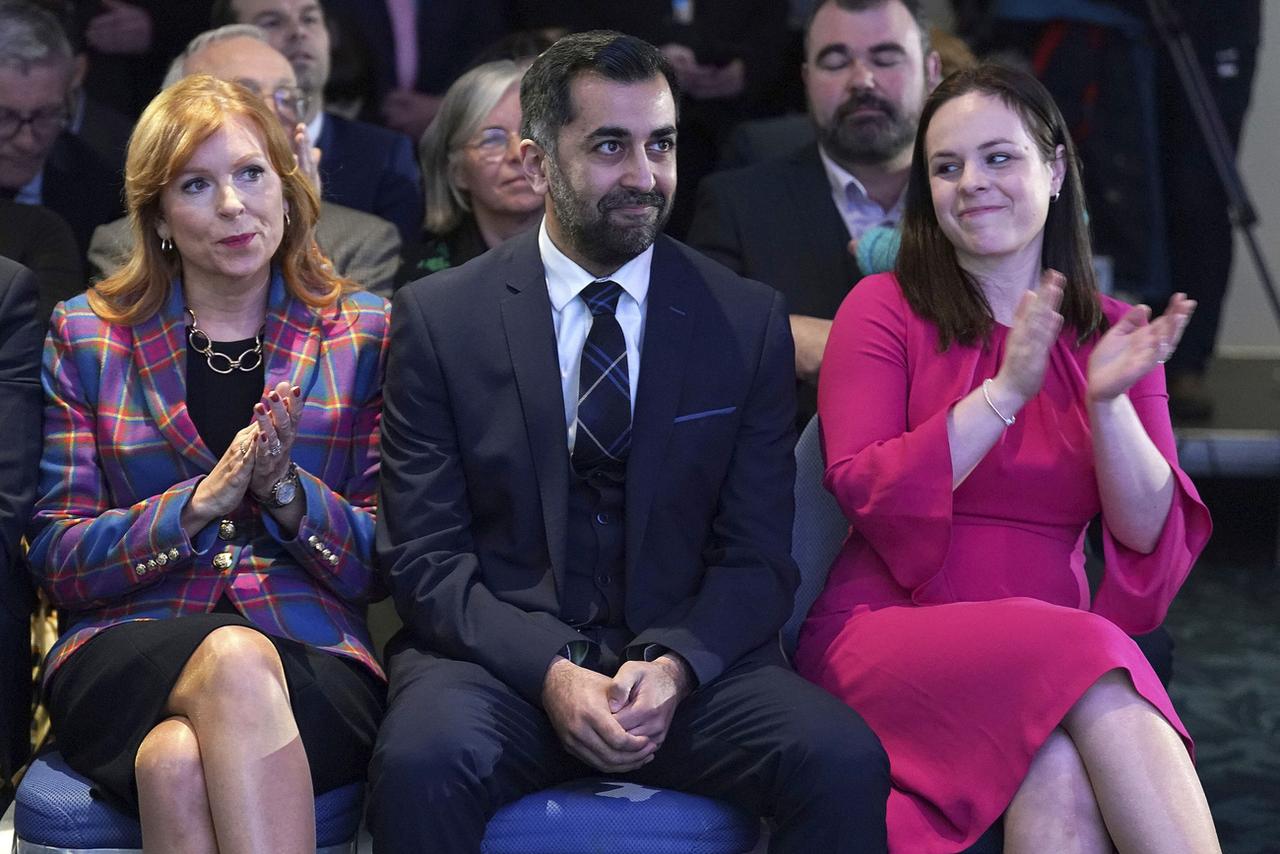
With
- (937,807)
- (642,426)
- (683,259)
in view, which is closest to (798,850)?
(937,807)

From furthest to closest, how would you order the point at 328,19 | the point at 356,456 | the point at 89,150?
the point at 328,19, the point at 89,150, the point at 356,456

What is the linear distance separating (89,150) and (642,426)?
77.9 inches

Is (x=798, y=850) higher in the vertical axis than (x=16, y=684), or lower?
lower

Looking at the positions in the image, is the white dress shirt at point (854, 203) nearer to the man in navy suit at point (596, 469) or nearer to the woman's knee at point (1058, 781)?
the man in navy suit at point (596, 469)

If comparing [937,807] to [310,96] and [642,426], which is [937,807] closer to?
[642,426]

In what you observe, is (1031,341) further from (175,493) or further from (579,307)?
(175,493)

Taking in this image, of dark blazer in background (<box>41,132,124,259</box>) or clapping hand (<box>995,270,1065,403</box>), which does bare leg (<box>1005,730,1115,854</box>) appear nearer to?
clapping hand (<box>995,270,1065,403</box>)

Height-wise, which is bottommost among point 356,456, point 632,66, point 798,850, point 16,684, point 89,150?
point 798,850

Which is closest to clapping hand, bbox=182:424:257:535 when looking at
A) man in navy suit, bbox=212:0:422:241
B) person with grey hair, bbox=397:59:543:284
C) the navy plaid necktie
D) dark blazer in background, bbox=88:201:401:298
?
the navy plaid necktie

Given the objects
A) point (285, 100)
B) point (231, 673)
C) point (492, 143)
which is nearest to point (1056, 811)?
point (231, 673)

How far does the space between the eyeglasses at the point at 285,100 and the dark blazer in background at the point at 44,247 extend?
50 cm

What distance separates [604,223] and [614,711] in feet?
2.37

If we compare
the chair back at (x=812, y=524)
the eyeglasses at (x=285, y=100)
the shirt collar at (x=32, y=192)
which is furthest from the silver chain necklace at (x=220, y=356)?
the shirt collar at (x=32, y=192)

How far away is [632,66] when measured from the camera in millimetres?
2611
